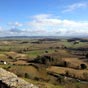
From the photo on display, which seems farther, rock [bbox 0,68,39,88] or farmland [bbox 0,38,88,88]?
farmland [bbox 0,38,88,88]

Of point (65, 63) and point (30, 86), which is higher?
point (30, 86)

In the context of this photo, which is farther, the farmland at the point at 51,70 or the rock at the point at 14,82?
the farmland at the point at 51,70

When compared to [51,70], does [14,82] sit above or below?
above

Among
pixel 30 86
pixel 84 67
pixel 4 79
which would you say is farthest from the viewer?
pixel 84 67

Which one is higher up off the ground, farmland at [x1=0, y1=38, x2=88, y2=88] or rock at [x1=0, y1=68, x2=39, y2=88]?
rock at [x1=0, y1=68, x2=39, y2=88]

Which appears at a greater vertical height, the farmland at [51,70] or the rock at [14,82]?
the rock at [14,82]

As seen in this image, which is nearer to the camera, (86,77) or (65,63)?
(86,77)

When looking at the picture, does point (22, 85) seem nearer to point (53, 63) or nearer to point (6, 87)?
point (6, 87)

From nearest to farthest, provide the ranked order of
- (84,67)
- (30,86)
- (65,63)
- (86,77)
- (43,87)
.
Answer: (30,86) → (43,87) → (86,77) → (84,67) → (65,63)

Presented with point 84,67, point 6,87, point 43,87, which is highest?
point 6,87

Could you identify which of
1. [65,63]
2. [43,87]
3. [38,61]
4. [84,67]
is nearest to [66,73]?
[84,67]

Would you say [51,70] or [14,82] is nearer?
[14,82]
